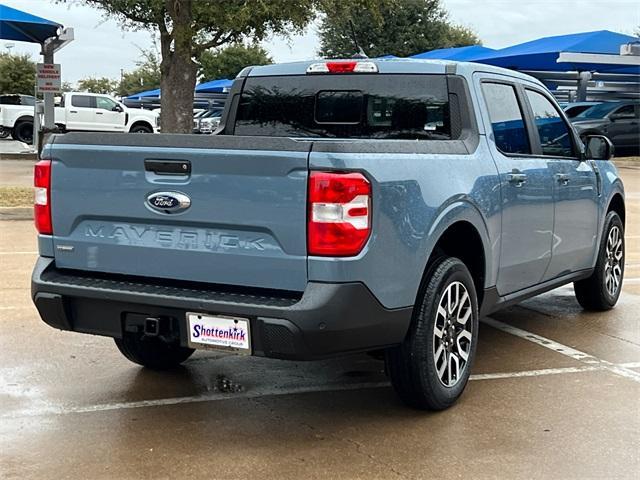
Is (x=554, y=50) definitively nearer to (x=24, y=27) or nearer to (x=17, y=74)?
(x=24, y=27)

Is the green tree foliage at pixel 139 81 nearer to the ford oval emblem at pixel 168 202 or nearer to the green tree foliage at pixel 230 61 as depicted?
the green tree foliage at pixel 230 61

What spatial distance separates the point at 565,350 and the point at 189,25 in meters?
13.8

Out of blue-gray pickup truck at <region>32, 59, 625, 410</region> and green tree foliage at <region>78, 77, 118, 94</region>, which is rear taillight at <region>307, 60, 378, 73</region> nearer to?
blue-gray pickup truck at <region>32, 59, 625, 410</region>

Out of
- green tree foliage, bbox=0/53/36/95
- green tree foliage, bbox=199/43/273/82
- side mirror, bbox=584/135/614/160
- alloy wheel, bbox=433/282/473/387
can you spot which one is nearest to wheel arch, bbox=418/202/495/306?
alloy wheel, bbox=433/282/473/387

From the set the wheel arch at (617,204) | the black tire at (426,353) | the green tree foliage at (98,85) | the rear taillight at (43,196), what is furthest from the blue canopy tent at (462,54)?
the green tree foliage at (98,85)

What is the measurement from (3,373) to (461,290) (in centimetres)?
274

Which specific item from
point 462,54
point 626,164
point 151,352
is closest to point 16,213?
point 151,352

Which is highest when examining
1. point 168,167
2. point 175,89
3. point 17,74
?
point 17,74

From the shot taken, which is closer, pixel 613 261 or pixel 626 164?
pixel 613 261

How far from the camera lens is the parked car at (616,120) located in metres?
24.6

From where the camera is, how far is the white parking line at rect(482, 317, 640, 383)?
5230mm

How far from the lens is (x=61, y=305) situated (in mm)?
4191

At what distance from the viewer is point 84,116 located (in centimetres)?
2956

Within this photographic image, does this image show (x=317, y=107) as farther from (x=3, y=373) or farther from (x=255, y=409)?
(x=3, y=373)
